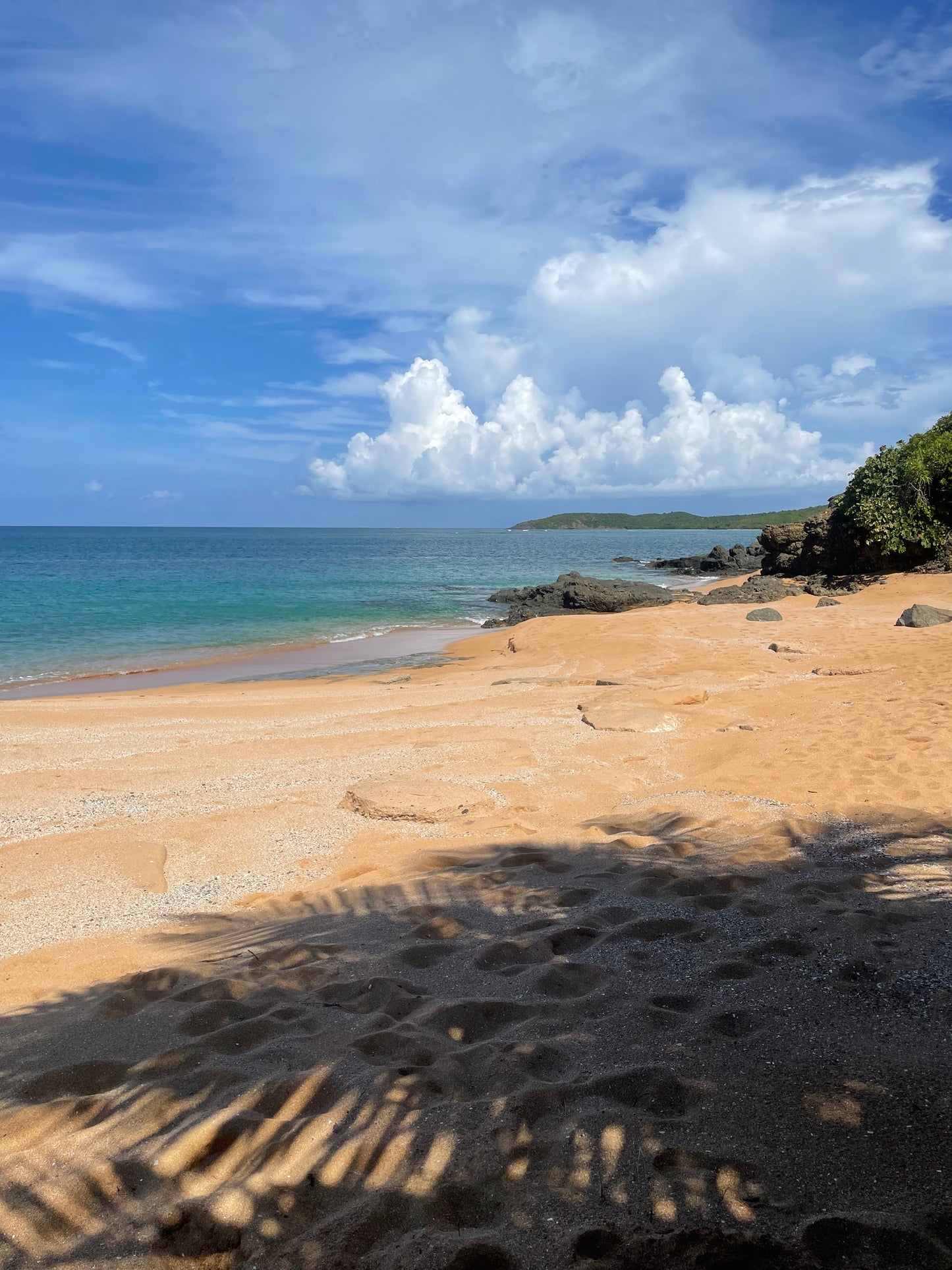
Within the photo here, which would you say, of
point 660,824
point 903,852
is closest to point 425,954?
point 660,824

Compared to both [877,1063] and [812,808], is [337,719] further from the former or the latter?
[877,1063]

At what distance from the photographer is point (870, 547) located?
25047 millimetres

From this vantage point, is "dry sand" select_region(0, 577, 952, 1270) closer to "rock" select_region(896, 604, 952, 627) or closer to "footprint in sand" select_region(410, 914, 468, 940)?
"footprint in sand" select_region(410, 914, 468, 940)

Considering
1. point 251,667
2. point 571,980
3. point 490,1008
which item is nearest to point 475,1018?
point 490,1008

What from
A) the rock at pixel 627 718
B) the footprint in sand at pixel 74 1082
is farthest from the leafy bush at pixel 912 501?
the footprint in sand at pixel 74 1082

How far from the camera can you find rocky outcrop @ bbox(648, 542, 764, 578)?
4734cm

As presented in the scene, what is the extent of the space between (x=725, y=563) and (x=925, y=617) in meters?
33.2

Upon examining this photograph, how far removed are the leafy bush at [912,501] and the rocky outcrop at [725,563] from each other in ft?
68.9

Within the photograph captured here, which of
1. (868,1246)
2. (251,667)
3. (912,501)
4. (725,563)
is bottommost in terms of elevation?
(251,667)

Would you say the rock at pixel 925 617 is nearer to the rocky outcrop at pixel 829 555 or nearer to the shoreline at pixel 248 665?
the rocky outcrop at pixel 829 555

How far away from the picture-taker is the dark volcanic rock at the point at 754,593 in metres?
25.0

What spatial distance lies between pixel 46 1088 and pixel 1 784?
5802mm

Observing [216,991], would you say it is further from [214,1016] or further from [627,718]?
[627,718]

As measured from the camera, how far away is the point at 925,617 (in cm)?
1590
